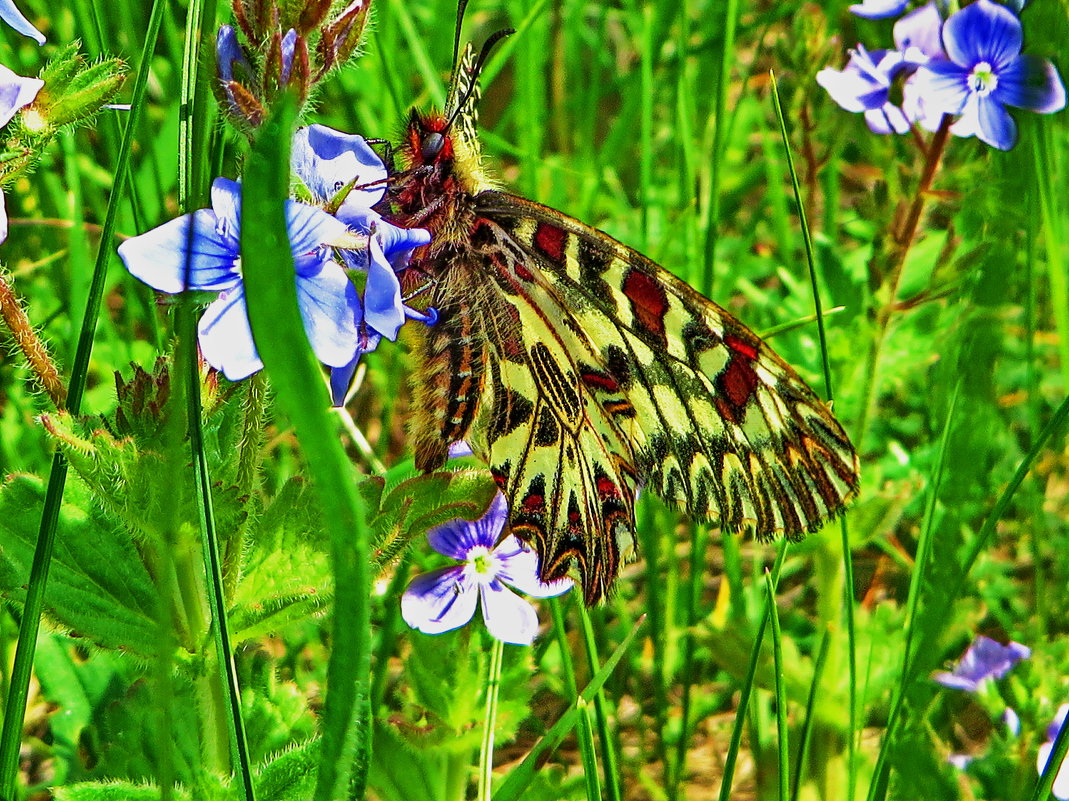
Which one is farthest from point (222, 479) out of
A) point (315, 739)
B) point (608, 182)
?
point (608, 182)

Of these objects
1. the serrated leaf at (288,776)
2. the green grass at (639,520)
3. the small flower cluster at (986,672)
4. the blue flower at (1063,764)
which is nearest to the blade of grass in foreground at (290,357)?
the green grass at (639,520)

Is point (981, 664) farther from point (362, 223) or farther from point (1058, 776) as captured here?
point (362, 223)

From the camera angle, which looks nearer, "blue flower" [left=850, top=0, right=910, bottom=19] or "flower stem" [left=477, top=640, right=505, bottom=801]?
"flower stem" [left=477, top=640, right=505, bottom=801]

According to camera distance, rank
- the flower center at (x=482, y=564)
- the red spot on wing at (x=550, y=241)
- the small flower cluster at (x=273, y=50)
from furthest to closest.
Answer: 1. the flower center at (x=482, y=564)
2. the red spot on wing at (x=550, y=241)
3. the small flower cluster at (x=273, y=50)

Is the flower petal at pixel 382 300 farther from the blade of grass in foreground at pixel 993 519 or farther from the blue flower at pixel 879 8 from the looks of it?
the blue flower at pixel 879 8

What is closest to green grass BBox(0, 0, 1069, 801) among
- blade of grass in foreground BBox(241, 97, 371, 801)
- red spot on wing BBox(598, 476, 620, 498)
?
blade of grass in foreground BBox(241, 97, 371, 801)

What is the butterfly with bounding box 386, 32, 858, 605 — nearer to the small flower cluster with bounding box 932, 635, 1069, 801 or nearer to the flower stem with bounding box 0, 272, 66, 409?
the flower stem with bounding box 0, 272, 66, 409
